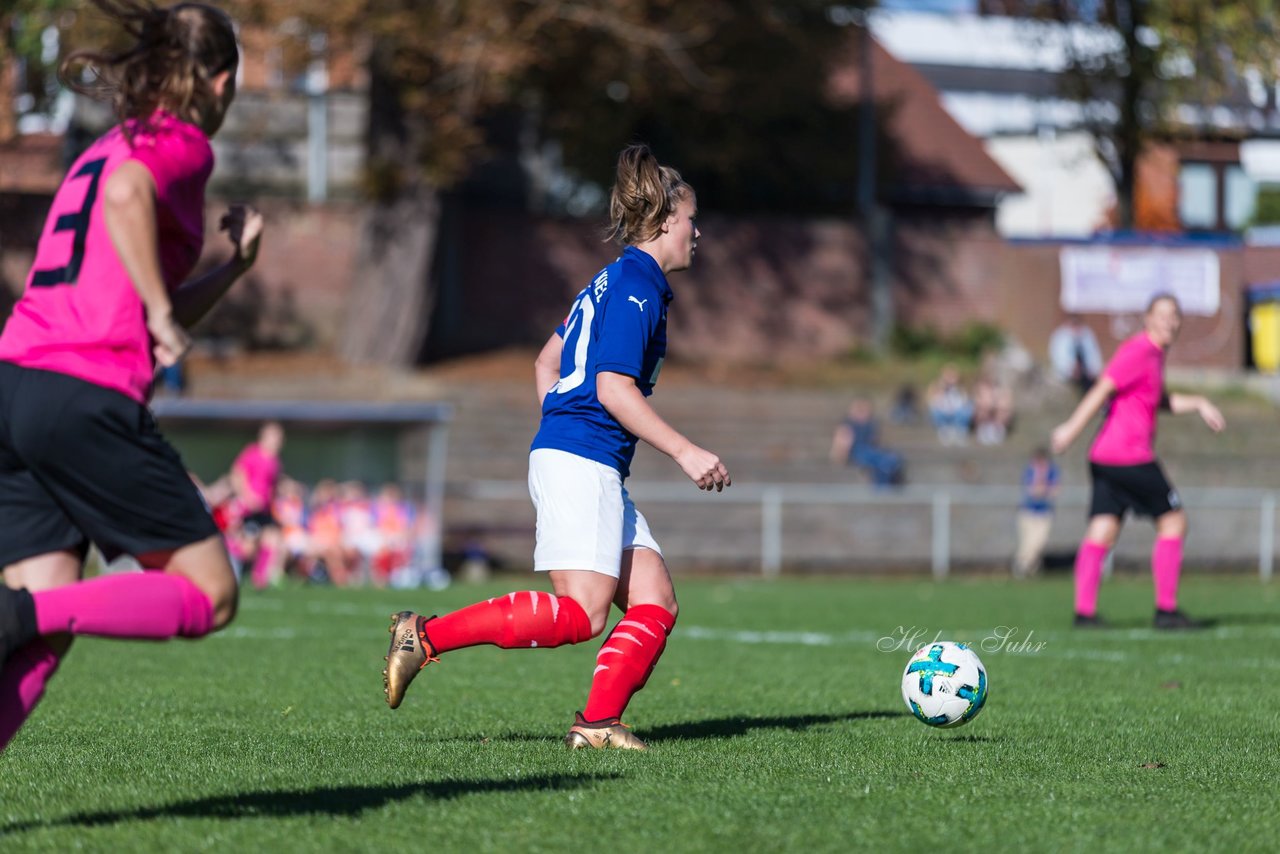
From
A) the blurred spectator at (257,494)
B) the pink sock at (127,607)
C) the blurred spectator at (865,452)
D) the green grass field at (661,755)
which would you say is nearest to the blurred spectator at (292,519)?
the blurred spectator at (257,494)

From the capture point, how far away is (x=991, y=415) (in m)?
28.2

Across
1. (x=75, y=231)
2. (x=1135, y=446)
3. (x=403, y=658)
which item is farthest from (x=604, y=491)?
(x=1135, y=446)

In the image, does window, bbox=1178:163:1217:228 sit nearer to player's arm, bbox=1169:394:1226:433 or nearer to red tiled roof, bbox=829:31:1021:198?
red tiled roof, bbox=829:31:1021:198

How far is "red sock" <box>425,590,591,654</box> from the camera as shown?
5.99 meters

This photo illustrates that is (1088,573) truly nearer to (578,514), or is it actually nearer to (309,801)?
(578,514)

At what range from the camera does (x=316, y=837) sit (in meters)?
4.52

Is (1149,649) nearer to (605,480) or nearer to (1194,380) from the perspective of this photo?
(605,480)

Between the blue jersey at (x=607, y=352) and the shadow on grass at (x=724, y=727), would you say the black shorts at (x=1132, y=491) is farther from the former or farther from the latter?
the blue jersey at (x=607, y=352)

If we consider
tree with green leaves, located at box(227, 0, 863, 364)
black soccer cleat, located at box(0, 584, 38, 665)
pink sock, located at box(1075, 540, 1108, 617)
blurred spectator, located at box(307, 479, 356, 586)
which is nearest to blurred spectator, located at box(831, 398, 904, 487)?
tree with green leaves, located at box(227, 0, 863, 364)

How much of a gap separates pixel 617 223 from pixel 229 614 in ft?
7.88

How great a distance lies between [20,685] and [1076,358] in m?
27.1

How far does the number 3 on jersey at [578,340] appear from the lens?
6.13m

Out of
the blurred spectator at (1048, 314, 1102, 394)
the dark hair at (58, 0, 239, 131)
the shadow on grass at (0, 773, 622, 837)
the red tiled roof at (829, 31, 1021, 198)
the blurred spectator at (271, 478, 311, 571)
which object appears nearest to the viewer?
A: the dark hair at (58, 0, 239, 131)

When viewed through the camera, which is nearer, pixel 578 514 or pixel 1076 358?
pixel 578 514
